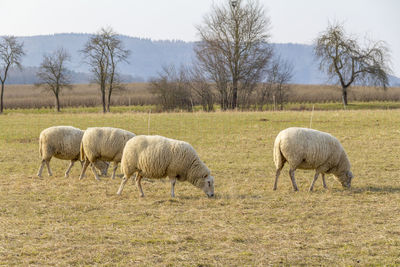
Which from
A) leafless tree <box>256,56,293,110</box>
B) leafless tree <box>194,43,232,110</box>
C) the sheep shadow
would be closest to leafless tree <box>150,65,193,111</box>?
leafless tree <box>194,43,232,110</box>

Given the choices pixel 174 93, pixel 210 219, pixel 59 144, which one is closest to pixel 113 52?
pixel 174 93

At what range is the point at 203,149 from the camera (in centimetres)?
1897

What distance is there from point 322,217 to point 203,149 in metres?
10.8

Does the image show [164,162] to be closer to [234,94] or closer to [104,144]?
[104,144]

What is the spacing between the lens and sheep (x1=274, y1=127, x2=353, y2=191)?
1080 cm

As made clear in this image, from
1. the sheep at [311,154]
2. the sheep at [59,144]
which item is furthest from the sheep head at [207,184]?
the sheep at [59,144]

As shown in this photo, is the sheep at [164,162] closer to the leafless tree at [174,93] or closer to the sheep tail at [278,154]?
the sheep tail at [278,154]

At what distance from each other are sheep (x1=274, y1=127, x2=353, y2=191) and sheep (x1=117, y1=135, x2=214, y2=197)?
6.62ft

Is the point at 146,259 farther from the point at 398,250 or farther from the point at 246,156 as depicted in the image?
the point at 246,156

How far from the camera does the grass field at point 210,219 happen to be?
6.34 meters

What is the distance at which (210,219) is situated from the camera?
8359mm

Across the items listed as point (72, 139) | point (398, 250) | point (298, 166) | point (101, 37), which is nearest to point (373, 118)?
point (298, 166)

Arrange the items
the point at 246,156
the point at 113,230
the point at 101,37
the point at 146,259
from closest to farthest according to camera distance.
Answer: the point at 146,259
the point at 113,230
the point at 246,156
the point at 101,37

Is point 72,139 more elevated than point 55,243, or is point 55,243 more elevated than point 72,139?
point 72,139
